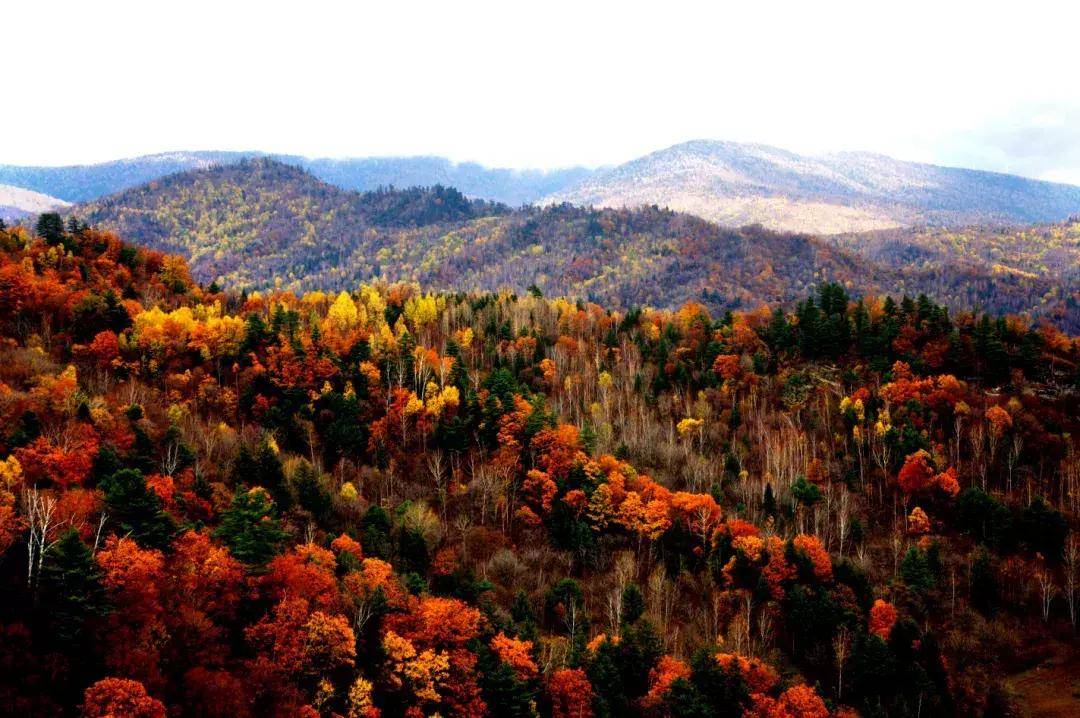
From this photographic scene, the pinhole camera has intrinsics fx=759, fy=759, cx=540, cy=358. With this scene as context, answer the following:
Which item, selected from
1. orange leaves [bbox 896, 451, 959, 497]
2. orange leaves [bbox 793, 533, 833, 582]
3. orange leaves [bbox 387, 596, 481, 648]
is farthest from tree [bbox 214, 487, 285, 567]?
orange leaves [bbox 896, 451, 959, 497]

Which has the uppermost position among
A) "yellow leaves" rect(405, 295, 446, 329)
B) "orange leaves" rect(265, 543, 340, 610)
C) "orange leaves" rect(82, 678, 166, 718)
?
"yellow leaves" rect(405, 295, 446, 329)

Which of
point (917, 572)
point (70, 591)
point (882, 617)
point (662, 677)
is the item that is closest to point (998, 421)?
point (917, 572)

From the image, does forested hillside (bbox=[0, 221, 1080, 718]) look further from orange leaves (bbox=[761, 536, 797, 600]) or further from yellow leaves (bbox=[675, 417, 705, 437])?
yellow leaves (bbox=[675, 417, 705, 437])

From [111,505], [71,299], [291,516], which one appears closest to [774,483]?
[291,516]

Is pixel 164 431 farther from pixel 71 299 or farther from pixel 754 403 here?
pixel 754 403

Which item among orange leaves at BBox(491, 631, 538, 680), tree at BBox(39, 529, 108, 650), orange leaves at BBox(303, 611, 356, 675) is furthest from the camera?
orange leaves at BBox(491, 631, 538, 680)

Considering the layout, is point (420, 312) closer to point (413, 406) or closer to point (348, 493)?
point (413, 406)
